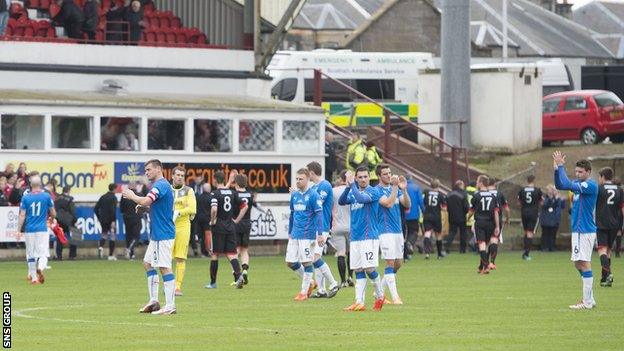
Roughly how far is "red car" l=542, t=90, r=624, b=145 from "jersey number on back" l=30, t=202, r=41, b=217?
1075 inches

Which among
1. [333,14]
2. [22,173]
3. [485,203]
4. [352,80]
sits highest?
[333,14]

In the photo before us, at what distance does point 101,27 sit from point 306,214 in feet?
61.3

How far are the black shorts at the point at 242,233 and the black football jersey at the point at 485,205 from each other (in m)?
7.40

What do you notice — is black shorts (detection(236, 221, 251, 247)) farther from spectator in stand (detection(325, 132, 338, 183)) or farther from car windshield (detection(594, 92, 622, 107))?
car windshield (detection(594, 92, 622, 107))

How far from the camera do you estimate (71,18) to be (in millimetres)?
42062

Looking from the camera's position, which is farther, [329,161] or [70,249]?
[329,161]

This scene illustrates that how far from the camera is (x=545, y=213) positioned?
1740 inches

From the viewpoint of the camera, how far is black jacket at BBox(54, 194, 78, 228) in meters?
36.9

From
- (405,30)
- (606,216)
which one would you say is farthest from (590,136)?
(405,30)

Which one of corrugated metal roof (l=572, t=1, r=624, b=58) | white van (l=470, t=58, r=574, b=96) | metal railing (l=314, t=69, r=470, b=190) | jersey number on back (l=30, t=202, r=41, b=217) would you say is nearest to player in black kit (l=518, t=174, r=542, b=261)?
metal railing (l=314, t=69, r=470, b=190)

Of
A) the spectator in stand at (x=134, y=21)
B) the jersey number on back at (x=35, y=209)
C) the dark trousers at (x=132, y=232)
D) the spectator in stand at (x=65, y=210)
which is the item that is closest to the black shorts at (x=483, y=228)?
the dark trousers at (x=132, y=232)

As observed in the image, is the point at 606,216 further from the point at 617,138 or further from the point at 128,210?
the point at 617,138

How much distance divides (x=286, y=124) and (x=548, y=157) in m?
12.1

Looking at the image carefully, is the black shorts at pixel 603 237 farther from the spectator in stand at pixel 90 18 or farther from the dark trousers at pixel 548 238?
the spectator in stand at pixel 90 18
